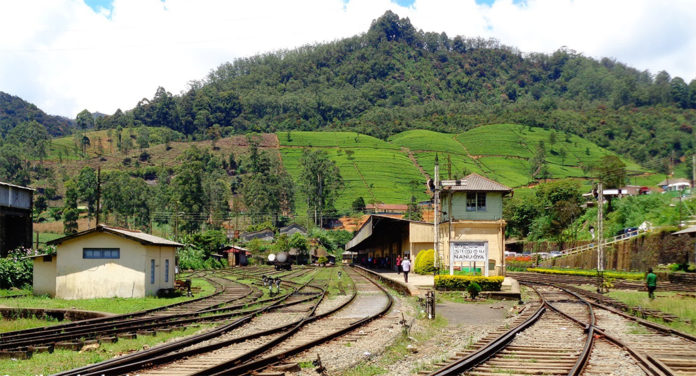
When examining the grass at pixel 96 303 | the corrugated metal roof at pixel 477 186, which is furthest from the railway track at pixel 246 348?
the corrugated metal roof at pixel 477 186

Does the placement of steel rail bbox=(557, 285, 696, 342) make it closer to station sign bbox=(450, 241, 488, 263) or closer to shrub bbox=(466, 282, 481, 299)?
shrub bbox=(466, 282, 481, 299)

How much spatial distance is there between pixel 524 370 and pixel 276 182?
374 ft

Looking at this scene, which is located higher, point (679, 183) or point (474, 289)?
point (679, 183)

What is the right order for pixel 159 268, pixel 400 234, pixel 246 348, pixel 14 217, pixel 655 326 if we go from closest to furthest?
1. pixel 246 348
2. pixel 655 326
3. pixel 159 268
4. pixel 14 217
5. pixel 400 234

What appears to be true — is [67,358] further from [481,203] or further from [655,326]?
[481,203]

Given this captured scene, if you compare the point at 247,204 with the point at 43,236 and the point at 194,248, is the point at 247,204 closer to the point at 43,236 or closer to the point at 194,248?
the point at 43,236

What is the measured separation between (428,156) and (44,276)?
146 meters

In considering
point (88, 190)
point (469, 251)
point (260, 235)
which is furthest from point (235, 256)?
point (469, 251)

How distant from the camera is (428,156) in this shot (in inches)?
6599

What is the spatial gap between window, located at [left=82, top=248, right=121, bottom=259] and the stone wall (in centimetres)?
3601

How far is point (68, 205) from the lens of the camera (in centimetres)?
10288

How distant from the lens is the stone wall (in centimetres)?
4451

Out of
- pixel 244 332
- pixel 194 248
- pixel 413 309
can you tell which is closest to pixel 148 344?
pixel 244 332

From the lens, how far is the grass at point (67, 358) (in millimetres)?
10586
